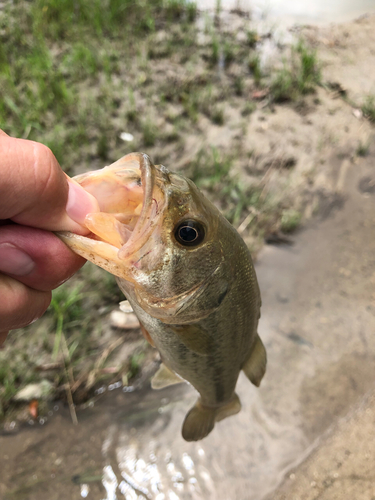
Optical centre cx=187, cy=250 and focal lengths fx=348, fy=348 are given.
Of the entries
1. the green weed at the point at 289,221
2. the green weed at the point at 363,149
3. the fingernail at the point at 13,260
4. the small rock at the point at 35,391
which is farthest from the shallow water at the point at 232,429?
the fingernail at the point at 13,260

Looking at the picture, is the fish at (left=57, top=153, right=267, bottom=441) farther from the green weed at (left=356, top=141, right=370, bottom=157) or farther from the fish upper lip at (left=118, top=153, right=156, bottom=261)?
the green weed at (left=356, top=141, right=370, bottom=157)

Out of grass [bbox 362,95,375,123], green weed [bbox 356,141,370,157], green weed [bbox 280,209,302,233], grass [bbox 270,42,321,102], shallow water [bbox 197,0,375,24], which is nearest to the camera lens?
green weed [bbox 280,209,302,233]

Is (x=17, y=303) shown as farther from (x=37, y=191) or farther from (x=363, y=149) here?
(x=363, y=149)

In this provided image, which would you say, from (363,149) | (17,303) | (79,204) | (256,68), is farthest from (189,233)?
(256,68)

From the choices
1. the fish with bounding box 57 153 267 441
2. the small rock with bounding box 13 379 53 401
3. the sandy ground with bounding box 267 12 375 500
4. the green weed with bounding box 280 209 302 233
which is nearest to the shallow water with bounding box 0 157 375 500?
the sandy ground with bounding box 267 12 375 500

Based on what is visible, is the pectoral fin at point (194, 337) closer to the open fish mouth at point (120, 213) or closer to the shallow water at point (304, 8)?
the open fish mouth at point (120, 213)

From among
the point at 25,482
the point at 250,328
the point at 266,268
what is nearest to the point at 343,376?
the point at 266,268
